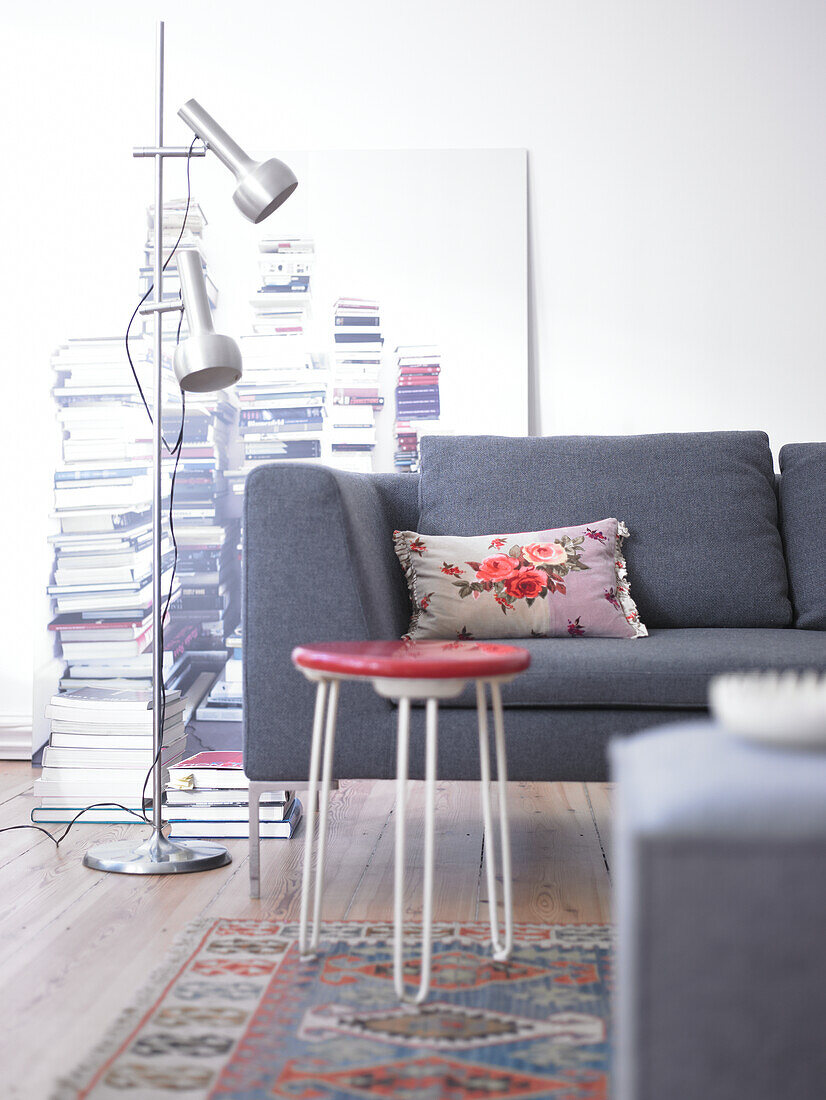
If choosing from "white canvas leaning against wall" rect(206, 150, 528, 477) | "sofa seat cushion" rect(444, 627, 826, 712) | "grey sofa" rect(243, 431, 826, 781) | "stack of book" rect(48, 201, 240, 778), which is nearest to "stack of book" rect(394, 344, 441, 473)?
"white canvas leaning against wall" rect(206, 150, 528, 477)

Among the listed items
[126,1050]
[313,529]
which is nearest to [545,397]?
[313,529]

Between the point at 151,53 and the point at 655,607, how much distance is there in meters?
2.46

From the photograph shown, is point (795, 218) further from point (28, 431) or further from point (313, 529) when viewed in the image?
point (28, 431)

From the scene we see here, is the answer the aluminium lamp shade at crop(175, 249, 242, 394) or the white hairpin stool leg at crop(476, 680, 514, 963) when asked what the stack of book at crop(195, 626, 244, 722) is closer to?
the aluminium lamp shade at crop(175, 249, 242, 394)

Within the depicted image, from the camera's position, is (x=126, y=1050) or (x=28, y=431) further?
(x=28, y=431)

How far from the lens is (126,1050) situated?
4.10 feet

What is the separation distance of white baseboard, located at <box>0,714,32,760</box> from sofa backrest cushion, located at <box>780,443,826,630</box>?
237cm

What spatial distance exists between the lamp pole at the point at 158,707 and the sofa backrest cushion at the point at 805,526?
1435mm

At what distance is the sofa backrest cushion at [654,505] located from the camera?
96.3 inches

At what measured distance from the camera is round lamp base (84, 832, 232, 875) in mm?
2057

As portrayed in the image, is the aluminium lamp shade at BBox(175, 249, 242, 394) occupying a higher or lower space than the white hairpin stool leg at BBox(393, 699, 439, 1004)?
higher

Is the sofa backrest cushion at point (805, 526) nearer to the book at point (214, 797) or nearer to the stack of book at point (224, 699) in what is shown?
the book at point (214, 797)

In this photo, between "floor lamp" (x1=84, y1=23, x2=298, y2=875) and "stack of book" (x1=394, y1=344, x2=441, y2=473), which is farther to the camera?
"stack of book" (x1=394, y1=344, x2=441, y2=473)

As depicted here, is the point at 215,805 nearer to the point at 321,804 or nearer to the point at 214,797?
the point at 214,797
